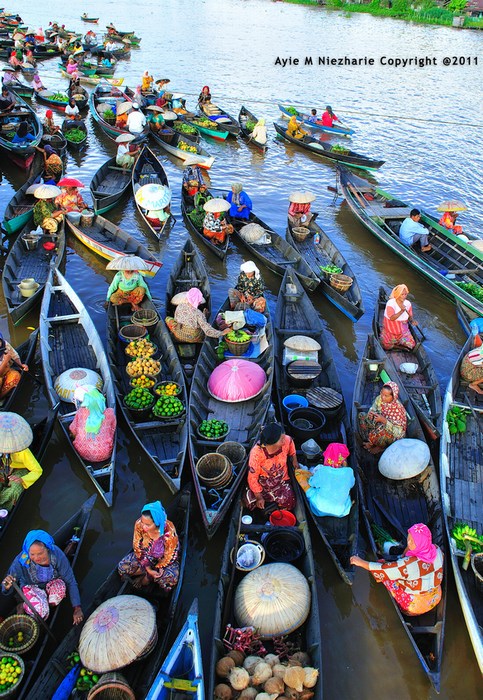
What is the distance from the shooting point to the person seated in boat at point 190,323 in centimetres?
932

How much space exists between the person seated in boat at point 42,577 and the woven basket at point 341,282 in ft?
28.4

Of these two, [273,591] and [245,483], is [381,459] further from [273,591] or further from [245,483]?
[273,591]

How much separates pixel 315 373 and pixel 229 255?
6861 mm

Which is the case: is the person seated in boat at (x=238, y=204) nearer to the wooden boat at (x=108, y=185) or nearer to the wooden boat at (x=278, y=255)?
the wooden boat at (x=278, y=255)

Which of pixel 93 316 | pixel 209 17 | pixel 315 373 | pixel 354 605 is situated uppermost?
pixel 209 17

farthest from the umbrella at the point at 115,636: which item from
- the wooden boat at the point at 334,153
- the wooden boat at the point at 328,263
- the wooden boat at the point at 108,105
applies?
the wooden boat at the point at 334,153

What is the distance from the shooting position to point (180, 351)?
9617 mm

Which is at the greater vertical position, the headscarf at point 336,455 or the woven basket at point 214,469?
the headscarf at point 336,455

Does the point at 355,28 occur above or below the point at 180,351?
above

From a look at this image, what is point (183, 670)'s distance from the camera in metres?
4.91

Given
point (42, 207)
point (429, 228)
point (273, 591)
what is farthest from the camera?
point (429, 228)

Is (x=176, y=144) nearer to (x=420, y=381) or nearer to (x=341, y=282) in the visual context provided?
(x=341, y=282)

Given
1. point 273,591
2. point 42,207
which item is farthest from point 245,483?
point 42,207

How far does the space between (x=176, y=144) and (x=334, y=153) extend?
707cm
